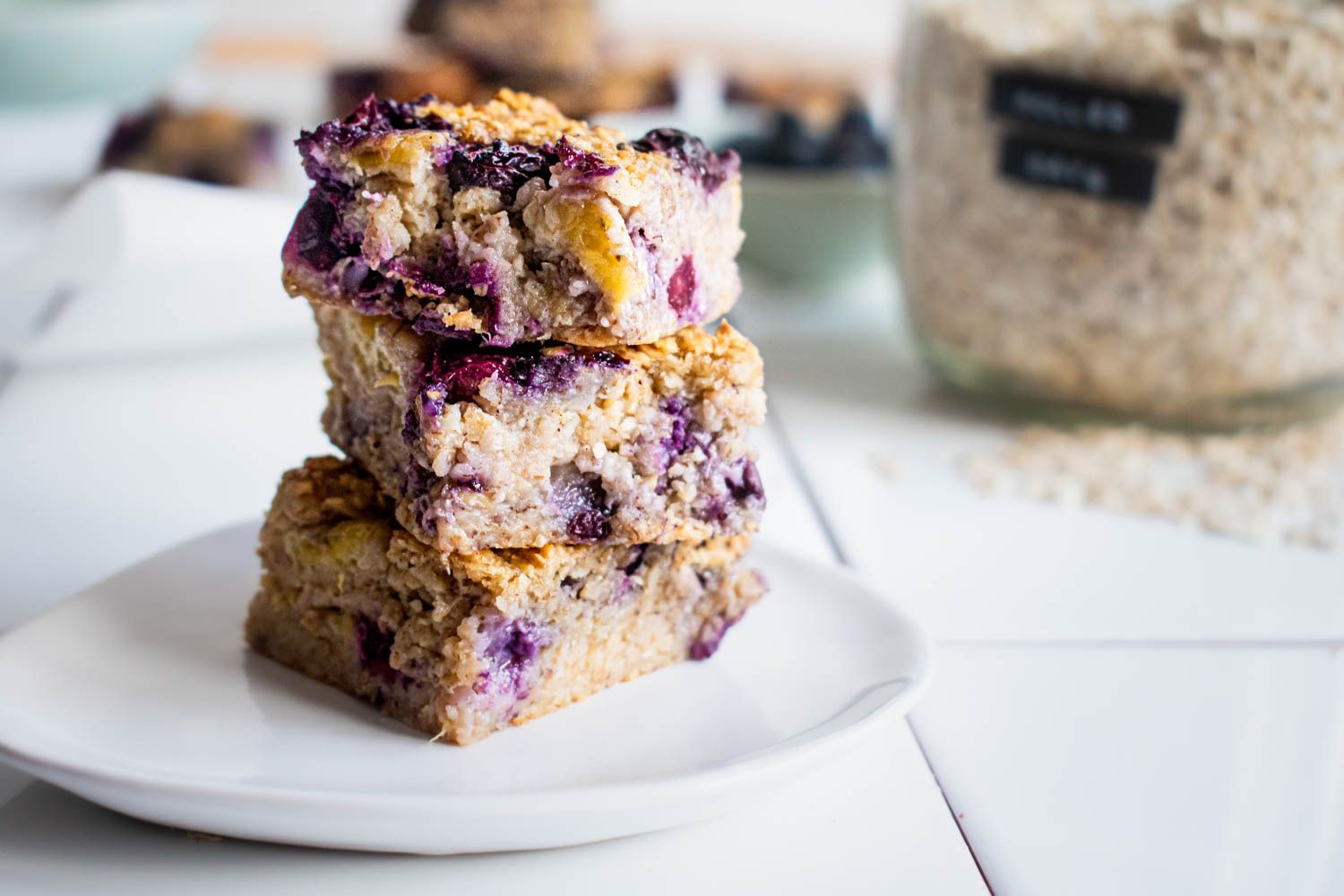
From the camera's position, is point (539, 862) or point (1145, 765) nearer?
point (539, 862)

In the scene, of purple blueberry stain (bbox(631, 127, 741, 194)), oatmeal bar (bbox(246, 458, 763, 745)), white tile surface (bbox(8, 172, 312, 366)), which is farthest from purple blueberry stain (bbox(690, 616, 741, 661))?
white tile surface (bbox(8, 172, 312, 366))

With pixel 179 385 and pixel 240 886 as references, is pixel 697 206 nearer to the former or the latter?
pixel 240 886

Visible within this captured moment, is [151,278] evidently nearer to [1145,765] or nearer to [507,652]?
[507,652]

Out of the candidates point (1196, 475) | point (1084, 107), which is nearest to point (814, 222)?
point (1084, 107)

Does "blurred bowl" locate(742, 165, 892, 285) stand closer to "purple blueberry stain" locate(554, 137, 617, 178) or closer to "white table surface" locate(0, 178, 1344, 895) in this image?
"white table surface" locate(0, 178, 1344, 895)

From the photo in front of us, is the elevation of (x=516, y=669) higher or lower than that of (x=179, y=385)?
higher

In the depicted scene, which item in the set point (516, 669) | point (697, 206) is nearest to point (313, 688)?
point (516, 669)
